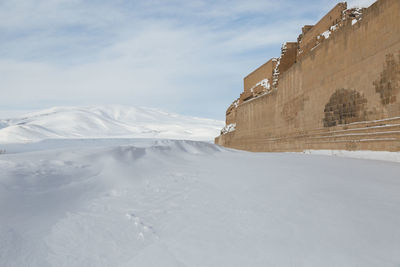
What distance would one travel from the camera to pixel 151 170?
4402mm

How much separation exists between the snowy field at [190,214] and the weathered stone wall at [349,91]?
1.25m

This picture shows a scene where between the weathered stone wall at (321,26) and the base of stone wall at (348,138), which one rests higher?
the weathered stone wall at (321,26)

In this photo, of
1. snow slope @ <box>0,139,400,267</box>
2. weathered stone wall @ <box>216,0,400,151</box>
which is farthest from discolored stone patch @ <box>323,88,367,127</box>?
snow slope @ <box>0,139,400,267</box>

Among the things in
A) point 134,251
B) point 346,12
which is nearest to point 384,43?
point 346,12

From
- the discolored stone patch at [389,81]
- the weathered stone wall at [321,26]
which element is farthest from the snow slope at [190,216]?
the weathered stone wall at [321,26]

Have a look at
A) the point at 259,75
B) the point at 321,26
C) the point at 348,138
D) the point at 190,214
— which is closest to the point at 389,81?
the point at 348,138

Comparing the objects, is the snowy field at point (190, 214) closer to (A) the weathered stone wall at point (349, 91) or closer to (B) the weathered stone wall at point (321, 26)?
(A) the weathered stone wall at point (349, 91)

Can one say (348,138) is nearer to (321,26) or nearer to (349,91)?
(349,91)

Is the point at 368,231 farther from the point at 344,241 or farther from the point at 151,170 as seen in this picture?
the point at 151,170

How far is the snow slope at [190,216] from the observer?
6.75 feet

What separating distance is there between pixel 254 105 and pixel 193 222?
11.5m

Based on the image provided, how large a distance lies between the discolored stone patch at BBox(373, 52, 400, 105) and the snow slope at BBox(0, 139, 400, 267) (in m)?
1.51

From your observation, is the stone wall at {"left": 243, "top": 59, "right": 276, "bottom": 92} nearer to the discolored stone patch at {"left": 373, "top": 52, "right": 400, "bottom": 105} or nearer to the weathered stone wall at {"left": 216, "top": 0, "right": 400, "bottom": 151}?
the weathered stone wall at {"left": 216, "top": 0, "right": 400, "bottom": 151}

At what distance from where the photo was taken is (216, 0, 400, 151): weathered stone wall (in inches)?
208
